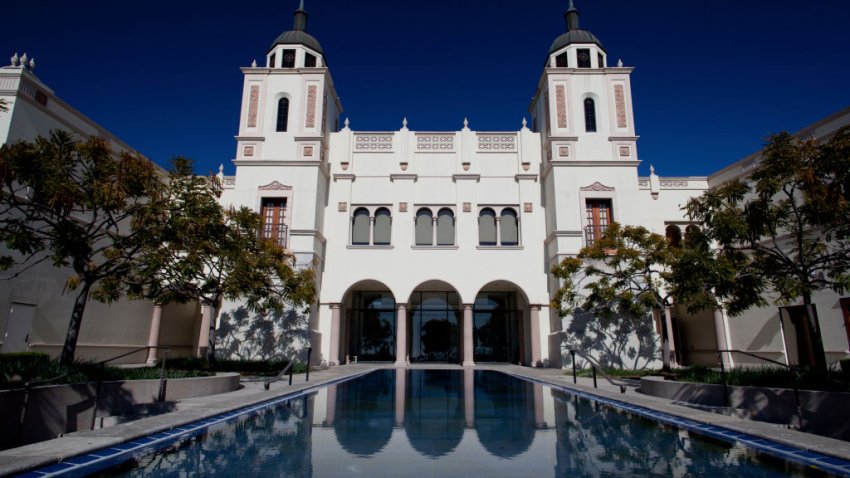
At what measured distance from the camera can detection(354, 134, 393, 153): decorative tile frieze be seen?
2359 centimetres

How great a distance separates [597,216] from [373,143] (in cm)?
1080

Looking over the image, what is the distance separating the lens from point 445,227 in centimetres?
2269

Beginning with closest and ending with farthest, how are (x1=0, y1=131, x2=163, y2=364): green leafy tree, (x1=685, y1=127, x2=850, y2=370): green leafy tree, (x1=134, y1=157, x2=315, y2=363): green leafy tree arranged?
(x1=0, y1=131, x2=163, y2=364): green leafy tree → (x1=685, y1=127, x2=850, y2=370): green leafy tree → (x1=134, y1=157, x2=315, y2=363): green leafy tree

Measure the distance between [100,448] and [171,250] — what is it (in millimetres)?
5153

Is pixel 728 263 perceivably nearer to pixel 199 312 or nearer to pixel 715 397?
pixel 715 397

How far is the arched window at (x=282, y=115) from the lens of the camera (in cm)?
2248

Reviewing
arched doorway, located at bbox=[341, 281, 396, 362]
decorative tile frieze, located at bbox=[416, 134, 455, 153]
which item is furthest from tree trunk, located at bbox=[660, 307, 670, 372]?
arched doorway, located at bbox=[341, 281, 396, 362]

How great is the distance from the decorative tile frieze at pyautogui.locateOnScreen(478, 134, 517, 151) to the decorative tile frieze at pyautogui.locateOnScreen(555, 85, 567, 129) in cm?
237

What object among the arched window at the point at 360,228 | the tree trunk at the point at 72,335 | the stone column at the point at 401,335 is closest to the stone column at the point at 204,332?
the arched window at the point at 360,228

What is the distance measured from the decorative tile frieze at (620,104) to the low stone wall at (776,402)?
14.8 m

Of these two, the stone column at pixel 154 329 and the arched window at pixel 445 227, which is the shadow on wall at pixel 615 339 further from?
the stone column at pixel 154 329

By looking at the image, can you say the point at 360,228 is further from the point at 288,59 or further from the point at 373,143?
the point at 288,59

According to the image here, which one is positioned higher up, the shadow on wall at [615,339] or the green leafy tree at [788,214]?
the green leafy tree at [788,214]

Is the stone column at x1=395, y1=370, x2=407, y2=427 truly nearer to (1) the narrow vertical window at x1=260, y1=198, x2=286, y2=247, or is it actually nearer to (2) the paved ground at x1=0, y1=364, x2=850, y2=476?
(2) the paved ground at x1=0, y1=364, x2=850, y2=476
